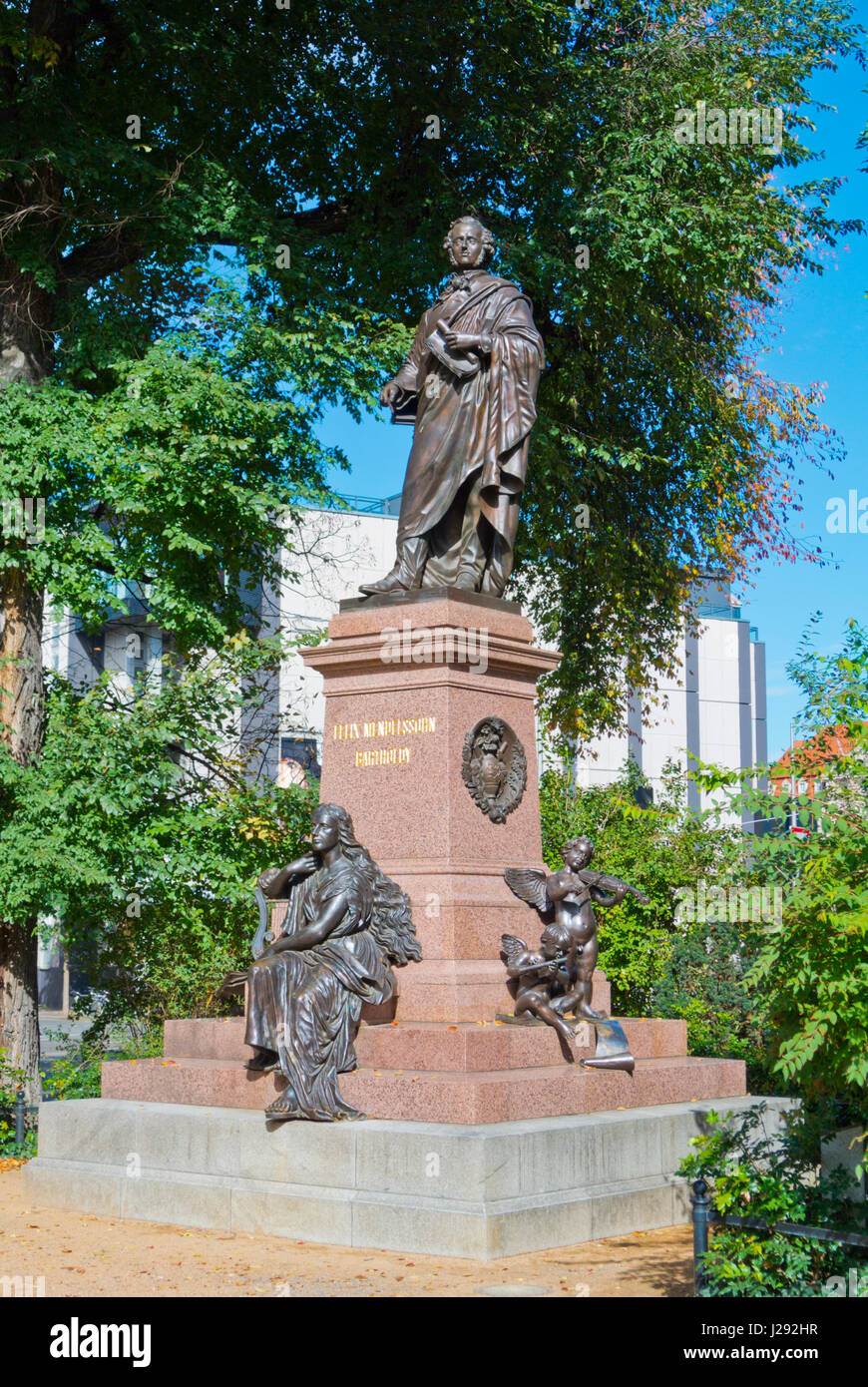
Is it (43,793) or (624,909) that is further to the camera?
(624,909)

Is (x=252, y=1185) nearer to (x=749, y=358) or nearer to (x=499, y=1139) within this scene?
(x=499, y=1139)

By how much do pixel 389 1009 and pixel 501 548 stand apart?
3.60 meters

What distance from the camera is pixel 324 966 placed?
964cm

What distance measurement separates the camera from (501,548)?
1173 cm

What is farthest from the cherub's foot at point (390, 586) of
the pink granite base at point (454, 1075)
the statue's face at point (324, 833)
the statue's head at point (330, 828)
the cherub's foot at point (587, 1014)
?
the cherub's foot at point (587, 1014)

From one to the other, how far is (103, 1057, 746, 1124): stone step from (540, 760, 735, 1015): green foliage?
579cm

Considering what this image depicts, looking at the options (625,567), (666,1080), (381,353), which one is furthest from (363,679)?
(625,567)

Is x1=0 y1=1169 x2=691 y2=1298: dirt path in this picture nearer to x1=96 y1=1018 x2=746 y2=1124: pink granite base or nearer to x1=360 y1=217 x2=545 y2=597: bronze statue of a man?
x1=96 y1=1018 x2=746 y2=1124: pink granite base

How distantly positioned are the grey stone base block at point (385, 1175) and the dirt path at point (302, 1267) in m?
0.13

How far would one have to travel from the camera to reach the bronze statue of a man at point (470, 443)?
11578 millimetres

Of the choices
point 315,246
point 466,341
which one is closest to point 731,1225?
point 466,341

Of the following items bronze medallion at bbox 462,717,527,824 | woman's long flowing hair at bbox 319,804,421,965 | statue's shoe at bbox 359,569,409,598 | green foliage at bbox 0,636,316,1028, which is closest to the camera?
woman's long flowing hair at bbox 319,804,421,965
